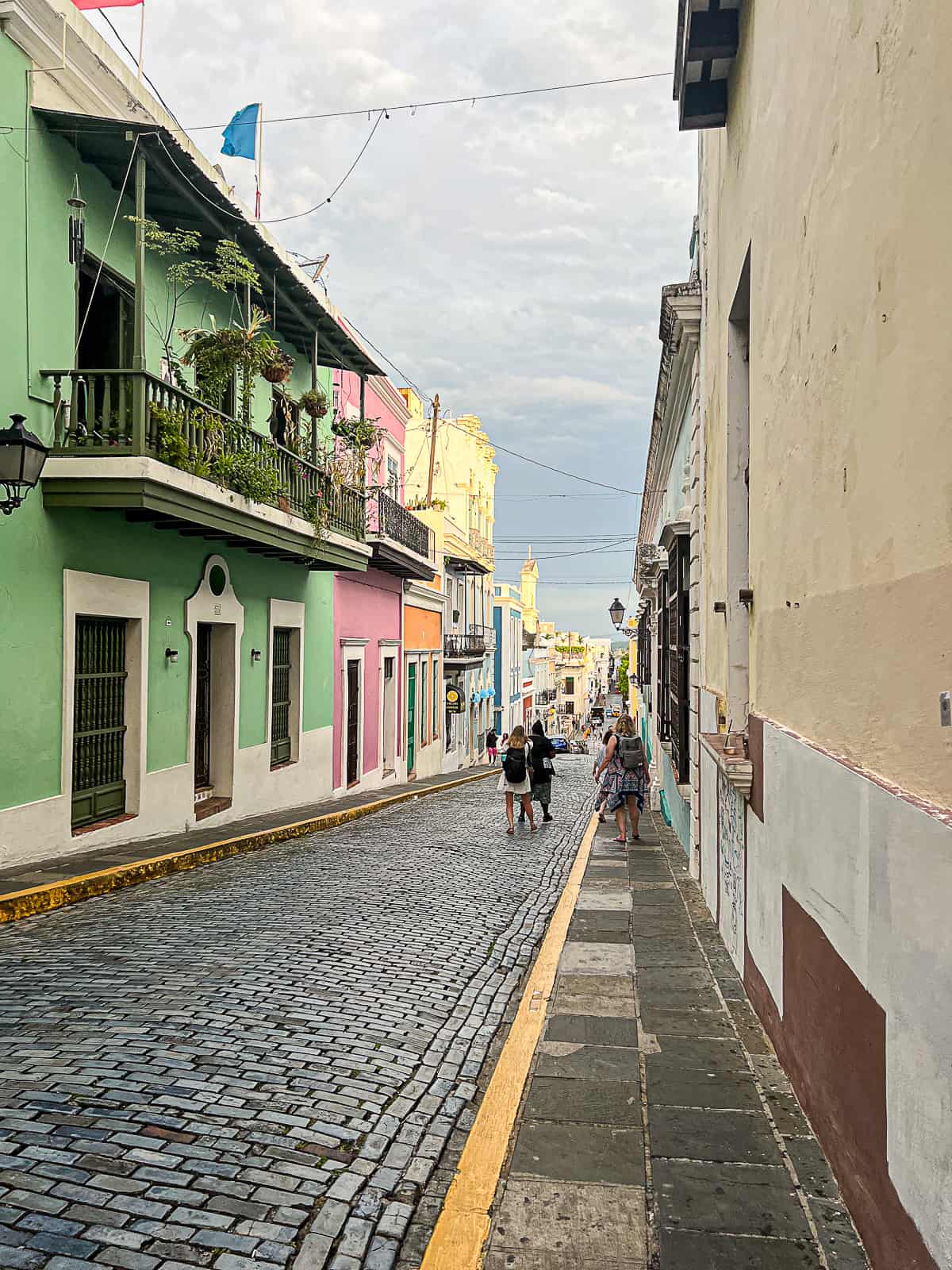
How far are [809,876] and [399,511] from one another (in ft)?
55.7

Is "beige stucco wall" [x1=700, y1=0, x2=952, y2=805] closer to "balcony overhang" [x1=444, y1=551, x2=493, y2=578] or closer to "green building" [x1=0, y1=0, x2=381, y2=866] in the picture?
"green building" [x1=0, y1=0, x2=381, y2=866]

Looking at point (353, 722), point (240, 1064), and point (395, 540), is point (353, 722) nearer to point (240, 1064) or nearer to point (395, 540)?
point (395, 540)

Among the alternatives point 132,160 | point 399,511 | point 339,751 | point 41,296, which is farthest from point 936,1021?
point 399,511

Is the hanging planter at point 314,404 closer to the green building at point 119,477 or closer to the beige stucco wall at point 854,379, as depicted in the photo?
the green building at point 119,477

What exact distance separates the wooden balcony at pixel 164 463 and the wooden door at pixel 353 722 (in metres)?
6.42

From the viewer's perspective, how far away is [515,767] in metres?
12.2

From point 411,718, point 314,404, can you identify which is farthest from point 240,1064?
point 411,718

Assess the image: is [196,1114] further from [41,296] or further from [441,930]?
[41,296]

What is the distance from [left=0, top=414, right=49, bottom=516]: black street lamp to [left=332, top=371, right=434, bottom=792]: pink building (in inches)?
347

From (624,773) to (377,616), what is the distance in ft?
32.5

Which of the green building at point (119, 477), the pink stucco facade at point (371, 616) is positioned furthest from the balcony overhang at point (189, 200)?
the pink stucco facade at point (371, 616)

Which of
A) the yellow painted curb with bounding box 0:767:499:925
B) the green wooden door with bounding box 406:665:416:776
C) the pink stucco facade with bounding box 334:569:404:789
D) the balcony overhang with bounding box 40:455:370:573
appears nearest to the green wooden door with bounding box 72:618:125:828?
the yellow painted curb with bounding box 0:767:499:925

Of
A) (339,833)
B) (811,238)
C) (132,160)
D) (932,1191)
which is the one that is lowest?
(339,833)

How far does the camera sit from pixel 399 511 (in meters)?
19.9
